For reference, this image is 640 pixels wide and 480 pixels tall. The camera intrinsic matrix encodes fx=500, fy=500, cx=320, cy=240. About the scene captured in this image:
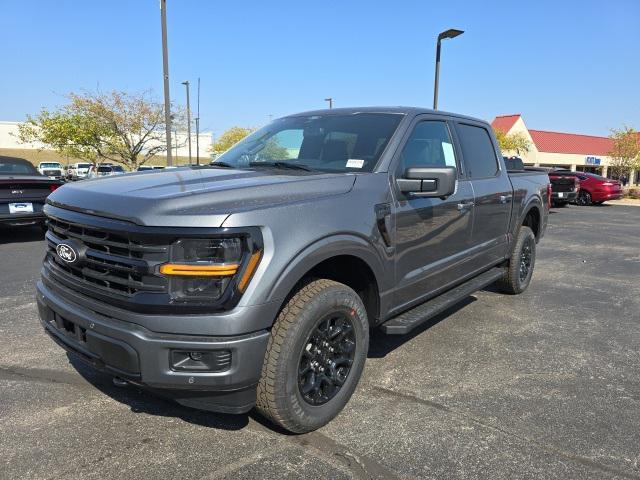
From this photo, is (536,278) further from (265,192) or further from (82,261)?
(82,261)

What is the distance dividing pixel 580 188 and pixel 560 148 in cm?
3136

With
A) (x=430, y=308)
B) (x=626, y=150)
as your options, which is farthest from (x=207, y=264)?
(x=626, y=150)

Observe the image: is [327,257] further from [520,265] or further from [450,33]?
[450,33]

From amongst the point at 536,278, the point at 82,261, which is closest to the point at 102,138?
the point at 536,278

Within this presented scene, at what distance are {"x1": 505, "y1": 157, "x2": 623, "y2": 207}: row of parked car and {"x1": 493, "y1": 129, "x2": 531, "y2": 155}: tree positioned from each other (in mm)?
21215

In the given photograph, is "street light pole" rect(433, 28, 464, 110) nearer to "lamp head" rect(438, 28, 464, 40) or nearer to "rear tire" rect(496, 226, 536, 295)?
"lamp head" rect(438, 28, 464, 40)

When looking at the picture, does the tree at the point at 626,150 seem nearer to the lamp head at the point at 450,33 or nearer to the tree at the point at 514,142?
the tree at the point at 514,142

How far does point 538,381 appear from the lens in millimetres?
3545

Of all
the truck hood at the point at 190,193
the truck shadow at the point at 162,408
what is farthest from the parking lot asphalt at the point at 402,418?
the truck hood at the point at 190,193

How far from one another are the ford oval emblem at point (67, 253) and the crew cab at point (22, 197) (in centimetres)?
652

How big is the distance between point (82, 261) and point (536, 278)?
239 inches

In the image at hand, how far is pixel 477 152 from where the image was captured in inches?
184

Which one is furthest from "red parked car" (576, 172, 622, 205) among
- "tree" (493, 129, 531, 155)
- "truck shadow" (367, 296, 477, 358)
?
"tree" (493, 129, 531, 155)

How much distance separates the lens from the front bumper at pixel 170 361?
2252 mm
